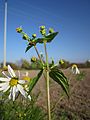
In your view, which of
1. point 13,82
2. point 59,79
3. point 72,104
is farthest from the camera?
point 72,104

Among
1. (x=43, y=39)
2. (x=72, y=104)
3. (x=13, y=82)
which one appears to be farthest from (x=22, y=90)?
(x=72, y=104)

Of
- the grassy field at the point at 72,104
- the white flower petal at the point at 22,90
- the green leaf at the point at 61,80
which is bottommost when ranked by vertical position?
the grassy field at the point at 72,104

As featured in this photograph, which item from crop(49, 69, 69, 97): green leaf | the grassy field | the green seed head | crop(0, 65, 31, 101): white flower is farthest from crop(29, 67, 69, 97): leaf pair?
the grassy field

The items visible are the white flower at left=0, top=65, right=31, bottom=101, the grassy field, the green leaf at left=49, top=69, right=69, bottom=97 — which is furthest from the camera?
the grassy field

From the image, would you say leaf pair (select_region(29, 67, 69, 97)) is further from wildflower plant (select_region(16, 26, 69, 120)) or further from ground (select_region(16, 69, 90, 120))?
ground (select_region(16, 69, 90, 120))

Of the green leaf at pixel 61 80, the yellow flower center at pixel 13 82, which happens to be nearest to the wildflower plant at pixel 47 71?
the green leaf at pixel 61 80

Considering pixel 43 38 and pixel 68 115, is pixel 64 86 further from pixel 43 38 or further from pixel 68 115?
pixel 68 115

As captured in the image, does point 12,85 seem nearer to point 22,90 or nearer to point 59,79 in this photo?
point 22,90

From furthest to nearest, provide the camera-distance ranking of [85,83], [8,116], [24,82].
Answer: [85,83] → [8,116] → [24,82]

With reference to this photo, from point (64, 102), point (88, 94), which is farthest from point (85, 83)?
point (64, 102)

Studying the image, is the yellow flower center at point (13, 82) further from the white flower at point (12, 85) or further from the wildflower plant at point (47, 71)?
the wildflower plant at point (47, 71)

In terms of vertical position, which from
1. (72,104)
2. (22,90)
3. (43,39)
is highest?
(43,39)
